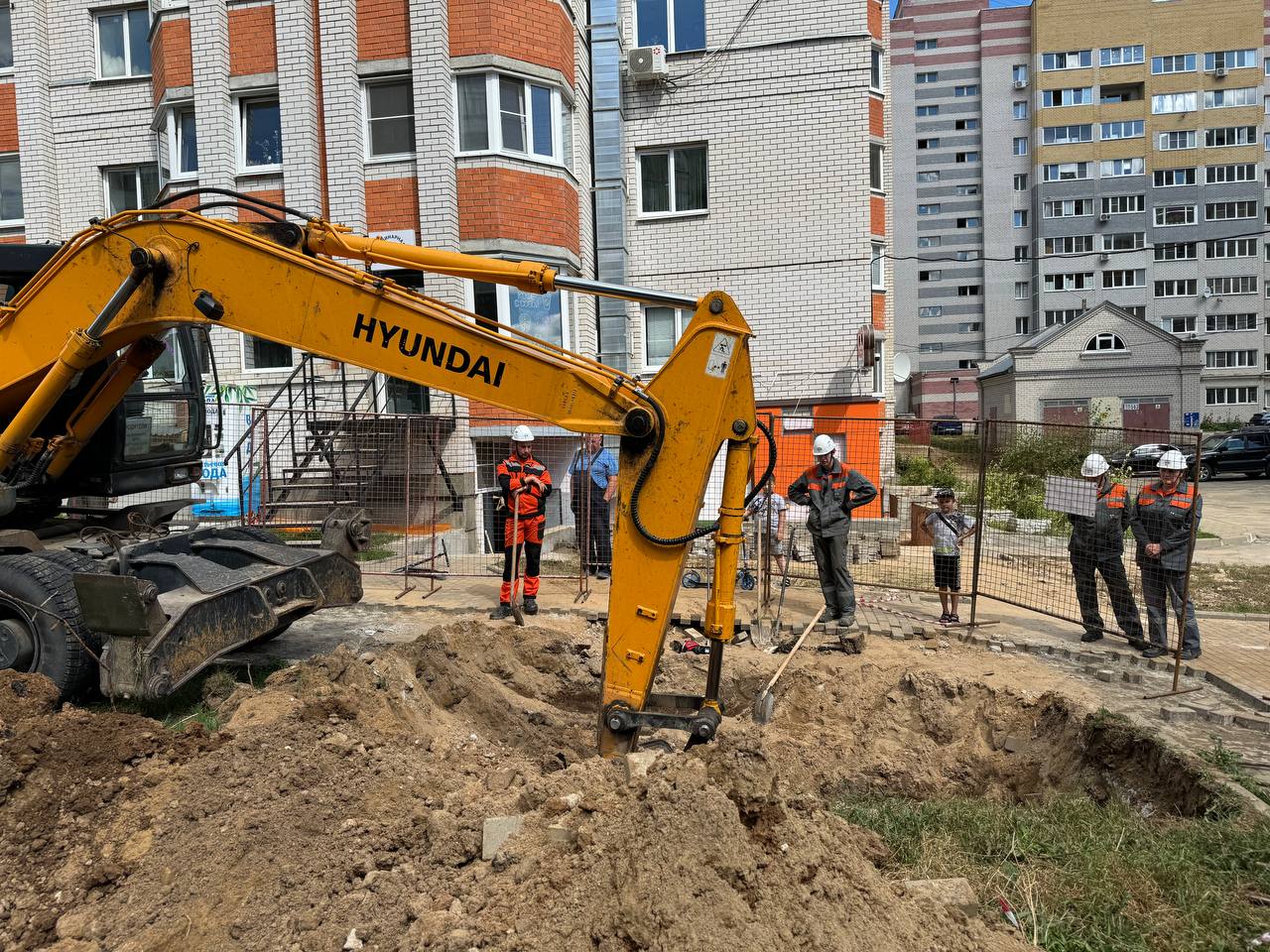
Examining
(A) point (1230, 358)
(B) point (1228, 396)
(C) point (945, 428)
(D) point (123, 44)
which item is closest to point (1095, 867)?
(C) point (945, 428)

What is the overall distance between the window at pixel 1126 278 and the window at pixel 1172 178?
579 centimetres

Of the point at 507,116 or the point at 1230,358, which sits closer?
the point at 507,116

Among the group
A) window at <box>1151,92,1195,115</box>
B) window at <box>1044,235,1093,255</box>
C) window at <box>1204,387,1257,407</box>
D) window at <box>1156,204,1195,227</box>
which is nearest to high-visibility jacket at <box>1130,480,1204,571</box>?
window at <box>1044,235,1093,255</box>

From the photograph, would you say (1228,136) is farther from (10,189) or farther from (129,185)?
(10,189)

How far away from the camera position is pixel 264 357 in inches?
539

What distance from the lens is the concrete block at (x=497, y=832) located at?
3377mm

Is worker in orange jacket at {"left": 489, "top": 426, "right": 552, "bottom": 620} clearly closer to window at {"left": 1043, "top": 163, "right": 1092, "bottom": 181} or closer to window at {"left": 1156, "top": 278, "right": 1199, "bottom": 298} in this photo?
window at {"left": 1043, "top": 163, "right": 1092, "bottom": 181}

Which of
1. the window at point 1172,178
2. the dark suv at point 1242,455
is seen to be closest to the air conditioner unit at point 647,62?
the dark suv at point 1242,455

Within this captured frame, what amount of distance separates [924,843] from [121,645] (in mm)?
4471

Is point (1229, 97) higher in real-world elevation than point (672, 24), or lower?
higher

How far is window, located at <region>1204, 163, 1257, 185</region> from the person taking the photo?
4931cm

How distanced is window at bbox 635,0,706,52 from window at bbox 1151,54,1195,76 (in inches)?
1924

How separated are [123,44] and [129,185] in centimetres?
255

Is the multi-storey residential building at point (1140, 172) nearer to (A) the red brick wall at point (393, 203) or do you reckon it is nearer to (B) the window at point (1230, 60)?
(B) the window at point (1230, 60)
